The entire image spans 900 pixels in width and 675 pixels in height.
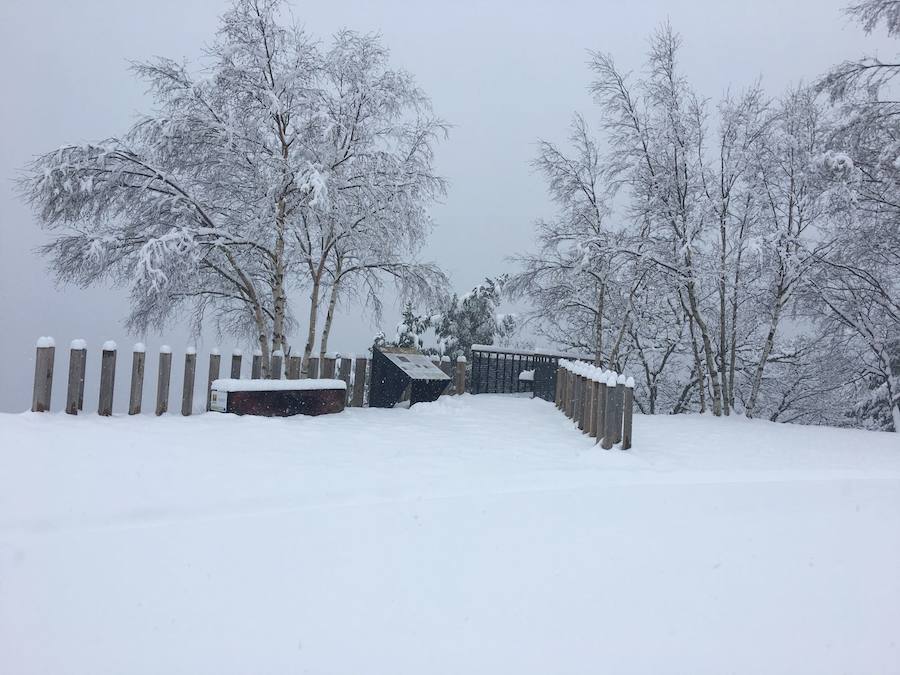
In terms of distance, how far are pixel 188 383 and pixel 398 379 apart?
4329mm

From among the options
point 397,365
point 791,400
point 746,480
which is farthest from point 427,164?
point 791,400

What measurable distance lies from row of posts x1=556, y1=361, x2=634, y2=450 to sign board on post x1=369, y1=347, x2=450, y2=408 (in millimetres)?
3238

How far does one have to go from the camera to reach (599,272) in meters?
16.1

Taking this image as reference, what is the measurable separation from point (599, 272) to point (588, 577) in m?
13.4

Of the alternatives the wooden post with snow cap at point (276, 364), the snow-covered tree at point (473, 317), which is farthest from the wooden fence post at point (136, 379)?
the snow-covered tree at point (473, 317)

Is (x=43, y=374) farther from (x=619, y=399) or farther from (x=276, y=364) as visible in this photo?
(x=619, y=399)

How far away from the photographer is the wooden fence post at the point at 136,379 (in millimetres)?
7125

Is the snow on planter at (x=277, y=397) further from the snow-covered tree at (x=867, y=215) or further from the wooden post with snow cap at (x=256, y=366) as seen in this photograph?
the snow-covered tree at (x=867, y=215)

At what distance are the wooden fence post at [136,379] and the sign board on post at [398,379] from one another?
4.74 m

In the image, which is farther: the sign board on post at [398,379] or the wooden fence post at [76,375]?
the sign board on post at [398,379]

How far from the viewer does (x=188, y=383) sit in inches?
299

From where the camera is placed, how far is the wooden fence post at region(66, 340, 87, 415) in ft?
21.9

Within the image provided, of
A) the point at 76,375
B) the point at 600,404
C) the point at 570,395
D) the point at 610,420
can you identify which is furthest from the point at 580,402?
the point at 76,375

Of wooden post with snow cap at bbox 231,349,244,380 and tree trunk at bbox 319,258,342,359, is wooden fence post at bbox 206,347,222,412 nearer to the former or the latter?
wooden post with snow cap at bbox 231,349,244,380
